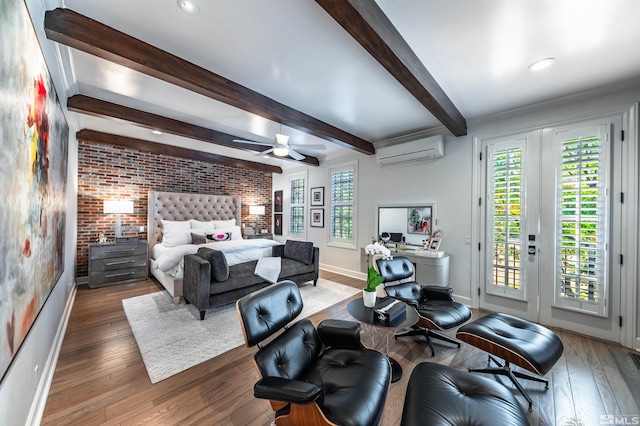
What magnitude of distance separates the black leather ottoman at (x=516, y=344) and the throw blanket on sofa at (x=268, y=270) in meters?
2.50

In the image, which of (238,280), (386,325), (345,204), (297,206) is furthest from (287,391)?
(297,206)

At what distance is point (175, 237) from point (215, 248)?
4.44 feet

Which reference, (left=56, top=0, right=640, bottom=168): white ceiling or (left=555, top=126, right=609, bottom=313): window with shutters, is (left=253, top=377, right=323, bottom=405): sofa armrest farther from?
(left=555, top=126, right=609, bottom=313): window with shutters

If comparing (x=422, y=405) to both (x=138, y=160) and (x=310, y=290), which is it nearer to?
(x=310, y=290)

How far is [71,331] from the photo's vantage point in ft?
8.69

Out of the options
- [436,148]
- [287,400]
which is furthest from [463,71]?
[287,400]

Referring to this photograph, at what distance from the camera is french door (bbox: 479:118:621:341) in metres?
2.63

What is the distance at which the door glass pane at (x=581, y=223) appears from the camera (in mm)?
2670

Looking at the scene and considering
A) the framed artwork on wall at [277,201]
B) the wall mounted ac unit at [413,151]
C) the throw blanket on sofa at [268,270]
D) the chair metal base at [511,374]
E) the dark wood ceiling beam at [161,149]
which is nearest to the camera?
the chair metal base at [511,374]

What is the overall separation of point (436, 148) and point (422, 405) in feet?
11.2

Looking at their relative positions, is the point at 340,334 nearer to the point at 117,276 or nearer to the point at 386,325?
the point at 386,325

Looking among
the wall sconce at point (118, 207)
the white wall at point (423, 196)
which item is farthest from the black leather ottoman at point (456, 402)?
the wall sconce at point (118, 207)

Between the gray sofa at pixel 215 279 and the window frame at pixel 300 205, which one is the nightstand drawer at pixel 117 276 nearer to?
the gray sofa at pixel 215 279

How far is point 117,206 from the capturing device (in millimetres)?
4277
